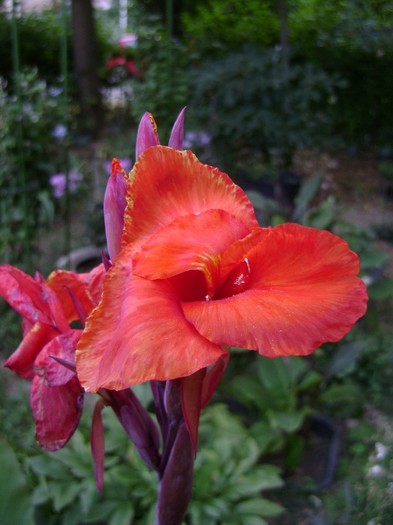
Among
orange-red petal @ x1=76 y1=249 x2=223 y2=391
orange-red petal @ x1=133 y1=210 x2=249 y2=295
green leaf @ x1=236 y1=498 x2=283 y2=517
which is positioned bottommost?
green leaf @ x1=236 y1=498 x2=283 y2=517

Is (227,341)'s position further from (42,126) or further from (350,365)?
(42,126)

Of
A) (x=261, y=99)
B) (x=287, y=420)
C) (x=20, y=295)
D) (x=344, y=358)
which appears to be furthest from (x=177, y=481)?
(x=261, y=99)

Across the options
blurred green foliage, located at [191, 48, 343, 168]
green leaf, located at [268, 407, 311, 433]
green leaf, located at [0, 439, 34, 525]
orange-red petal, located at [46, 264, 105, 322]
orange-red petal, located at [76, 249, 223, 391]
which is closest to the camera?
orange-red petal, located at [76, 249, 223, 391]

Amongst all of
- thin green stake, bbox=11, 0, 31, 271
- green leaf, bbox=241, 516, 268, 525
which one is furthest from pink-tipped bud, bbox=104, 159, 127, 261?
thin green stake, bbox=11, 0, 31, 271

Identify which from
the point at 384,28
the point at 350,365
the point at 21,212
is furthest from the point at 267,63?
the point at 350,365

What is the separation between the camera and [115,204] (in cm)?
65

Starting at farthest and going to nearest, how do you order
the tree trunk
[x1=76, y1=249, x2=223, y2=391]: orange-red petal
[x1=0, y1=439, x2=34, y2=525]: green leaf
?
the tree trunk → [x1=0, y1=439, x2=34, y2=525]: green leaf → [x1=76, y1=249, x2=223, y2=391]: orange-red petal

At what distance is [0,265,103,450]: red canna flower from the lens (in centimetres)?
67

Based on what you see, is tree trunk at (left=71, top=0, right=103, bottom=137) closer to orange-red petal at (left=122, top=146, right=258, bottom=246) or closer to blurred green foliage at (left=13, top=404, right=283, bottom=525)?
blurred green foliage at (left=13, top=404, right=283, bottom=525)

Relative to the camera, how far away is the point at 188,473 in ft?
2.41

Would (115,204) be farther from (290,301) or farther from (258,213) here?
(258,213)

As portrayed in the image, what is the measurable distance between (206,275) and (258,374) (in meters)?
1.96

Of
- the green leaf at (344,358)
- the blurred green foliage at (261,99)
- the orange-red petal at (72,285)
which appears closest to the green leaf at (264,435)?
the green leaf at (344,358)

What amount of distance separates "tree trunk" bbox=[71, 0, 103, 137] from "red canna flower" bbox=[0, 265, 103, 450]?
6598 millimetres
